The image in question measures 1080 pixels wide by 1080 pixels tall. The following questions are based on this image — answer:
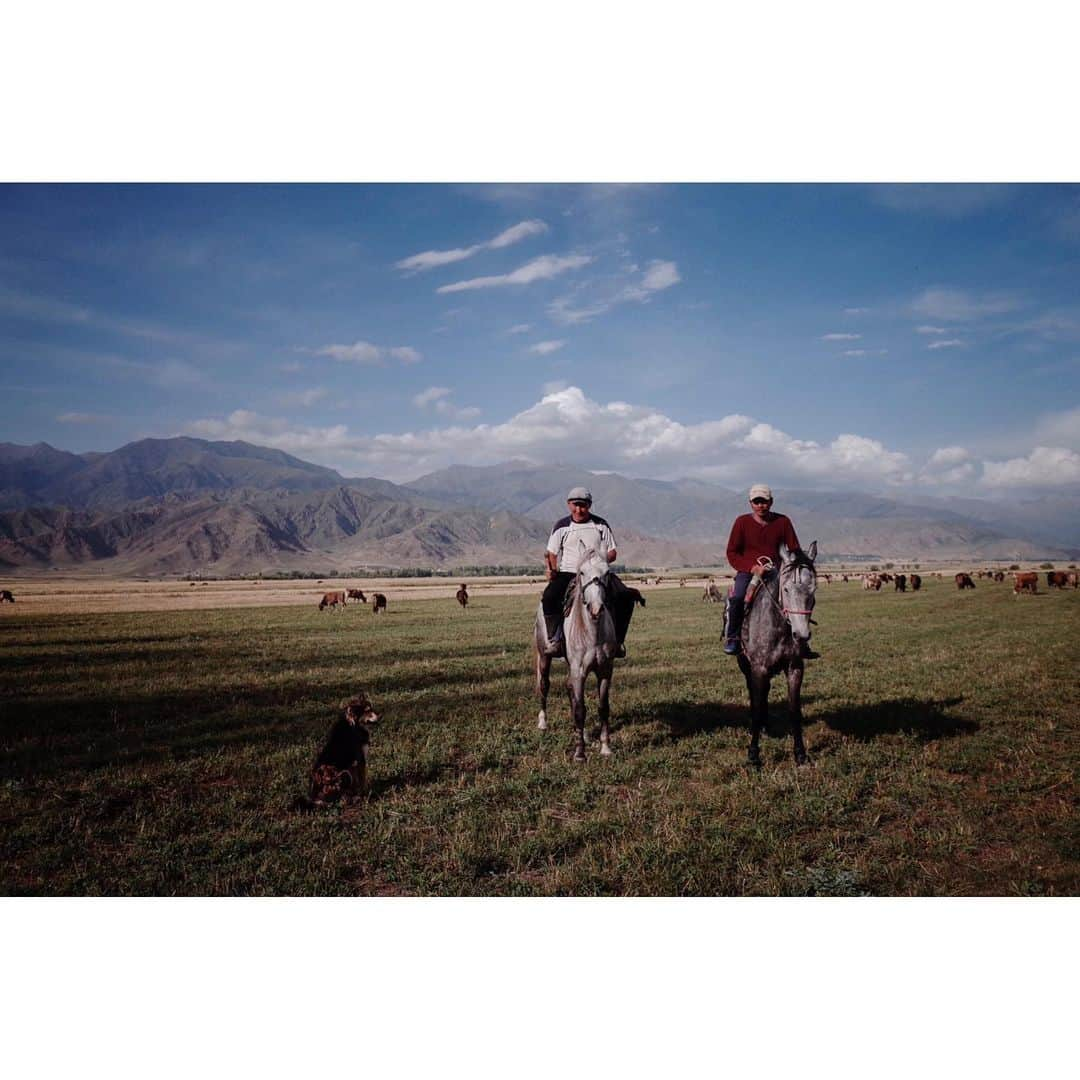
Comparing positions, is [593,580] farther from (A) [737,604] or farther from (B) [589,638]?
(A) [737,604]

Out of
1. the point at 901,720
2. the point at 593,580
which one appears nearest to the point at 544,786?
the point at 593,580

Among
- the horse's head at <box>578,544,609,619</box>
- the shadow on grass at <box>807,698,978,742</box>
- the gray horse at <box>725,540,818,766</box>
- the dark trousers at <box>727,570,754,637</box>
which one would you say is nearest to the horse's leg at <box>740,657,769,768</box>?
the gray horse at <box>725,540,818,766</box>

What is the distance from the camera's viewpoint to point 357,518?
151 meters

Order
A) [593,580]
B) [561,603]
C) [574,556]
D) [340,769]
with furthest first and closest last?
1. [561,603]
2. [574,556]
3. [593,580]
4. [340,769]

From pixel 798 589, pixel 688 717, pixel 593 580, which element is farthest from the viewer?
pixel 688 717

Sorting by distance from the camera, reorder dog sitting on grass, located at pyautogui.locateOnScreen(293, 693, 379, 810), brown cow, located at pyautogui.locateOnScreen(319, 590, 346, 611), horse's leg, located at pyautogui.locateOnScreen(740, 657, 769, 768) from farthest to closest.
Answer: brown cow, located at pyautogui.locateOnScreen(319, 590, 346, 611), horse's leg, located at pyautogui.locateOnScreen(740, 657, 769, 768), dog sitting on grass, located at pyautogui.locateOnScreen(293, 693, 379, 810)

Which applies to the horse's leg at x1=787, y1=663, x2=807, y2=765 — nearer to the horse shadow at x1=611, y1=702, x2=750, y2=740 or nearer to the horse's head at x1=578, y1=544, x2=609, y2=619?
the horse shadow at x1=611, y1=702, x2=750, y2=740

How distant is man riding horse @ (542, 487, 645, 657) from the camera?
324 inches

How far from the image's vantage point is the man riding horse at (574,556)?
8.23 metres

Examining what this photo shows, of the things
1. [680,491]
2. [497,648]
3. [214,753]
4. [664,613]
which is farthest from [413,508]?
[214,753]

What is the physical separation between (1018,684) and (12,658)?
2664 centimetres

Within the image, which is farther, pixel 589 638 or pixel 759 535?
pixel 589 638

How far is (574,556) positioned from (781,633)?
3.10 metres

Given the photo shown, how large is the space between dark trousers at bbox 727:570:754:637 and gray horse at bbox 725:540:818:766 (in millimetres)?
110
